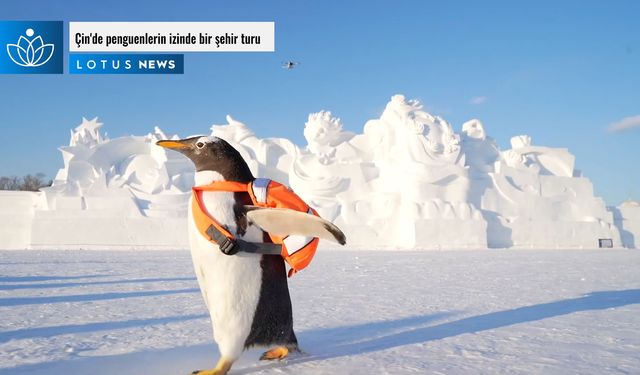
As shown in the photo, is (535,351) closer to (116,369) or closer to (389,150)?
(116,369)

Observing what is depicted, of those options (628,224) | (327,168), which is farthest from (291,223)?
(628,224)

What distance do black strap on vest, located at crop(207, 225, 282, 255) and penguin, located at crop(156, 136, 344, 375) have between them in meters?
0.02

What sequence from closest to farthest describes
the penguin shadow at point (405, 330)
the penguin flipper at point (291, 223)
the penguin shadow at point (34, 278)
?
the penguin flipper at point (291, 223)
the penguin shadow at point (405, 330)
the penguin shadow at point (34, 278)

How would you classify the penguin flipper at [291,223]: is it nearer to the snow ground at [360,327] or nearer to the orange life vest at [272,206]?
the orange life vest at [272,206]

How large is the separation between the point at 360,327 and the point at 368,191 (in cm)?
1745

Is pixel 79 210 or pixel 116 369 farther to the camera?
pixel 79 210

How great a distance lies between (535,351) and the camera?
309 cm

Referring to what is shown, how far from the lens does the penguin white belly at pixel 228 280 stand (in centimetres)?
255

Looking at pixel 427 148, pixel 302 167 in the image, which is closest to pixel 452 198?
pixel 427 148

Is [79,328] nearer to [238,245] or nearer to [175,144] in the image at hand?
[175,144]

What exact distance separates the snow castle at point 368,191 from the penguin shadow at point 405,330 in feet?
46.8

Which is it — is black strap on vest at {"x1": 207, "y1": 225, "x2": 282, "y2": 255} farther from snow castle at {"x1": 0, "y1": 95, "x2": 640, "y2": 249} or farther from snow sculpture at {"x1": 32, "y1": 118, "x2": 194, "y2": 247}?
snow sculpture at {"x1": 32, "y1": 118, "x2": 194, "y2": 247}

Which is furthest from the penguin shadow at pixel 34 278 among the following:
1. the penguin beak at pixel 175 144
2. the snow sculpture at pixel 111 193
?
the snow sculpture at pixel 111 193

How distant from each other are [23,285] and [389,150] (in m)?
17.1
